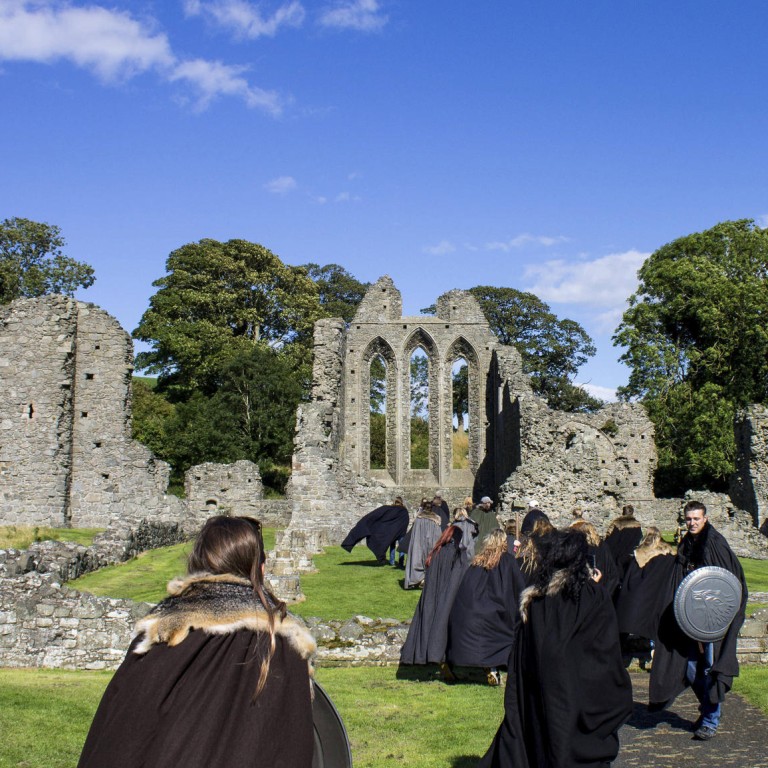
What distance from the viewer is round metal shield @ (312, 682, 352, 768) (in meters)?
3.17

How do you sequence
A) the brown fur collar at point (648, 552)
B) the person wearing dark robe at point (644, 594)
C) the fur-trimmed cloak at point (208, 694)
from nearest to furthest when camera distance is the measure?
the fur-trimmed cloak at point (208, 694) < the person wearing dark robe at point (644, 594) < the brown fur collar at point (648, 552)

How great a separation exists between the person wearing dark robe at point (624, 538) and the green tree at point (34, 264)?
37.6 meters

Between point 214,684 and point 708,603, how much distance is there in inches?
192

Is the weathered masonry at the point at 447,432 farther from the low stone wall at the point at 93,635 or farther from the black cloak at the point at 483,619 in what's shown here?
the black cloak at the point at 483,619

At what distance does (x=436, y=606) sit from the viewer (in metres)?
8.83

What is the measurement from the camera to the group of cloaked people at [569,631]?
462 cm

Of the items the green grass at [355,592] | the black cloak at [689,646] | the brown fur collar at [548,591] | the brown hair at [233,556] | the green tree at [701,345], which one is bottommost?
the green grass at [355,592]

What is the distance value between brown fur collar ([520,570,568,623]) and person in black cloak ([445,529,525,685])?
3.33 metres

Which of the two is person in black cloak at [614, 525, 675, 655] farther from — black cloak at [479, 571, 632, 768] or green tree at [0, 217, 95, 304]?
green tree at [0, 217, 95, 304]

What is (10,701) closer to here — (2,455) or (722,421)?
(2,455)

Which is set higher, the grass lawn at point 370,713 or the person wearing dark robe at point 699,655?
the person wearing dark robe at point 699,655

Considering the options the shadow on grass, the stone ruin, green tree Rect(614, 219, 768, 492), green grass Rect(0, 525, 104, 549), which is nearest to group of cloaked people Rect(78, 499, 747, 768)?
the shadow on grass

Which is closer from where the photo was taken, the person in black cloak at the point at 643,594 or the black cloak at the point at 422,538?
the person in black cloak at the point at 643,594

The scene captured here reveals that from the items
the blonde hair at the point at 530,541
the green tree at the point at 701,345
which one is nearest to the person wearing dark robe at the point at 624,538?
the blonde hair at the point at 530,541
